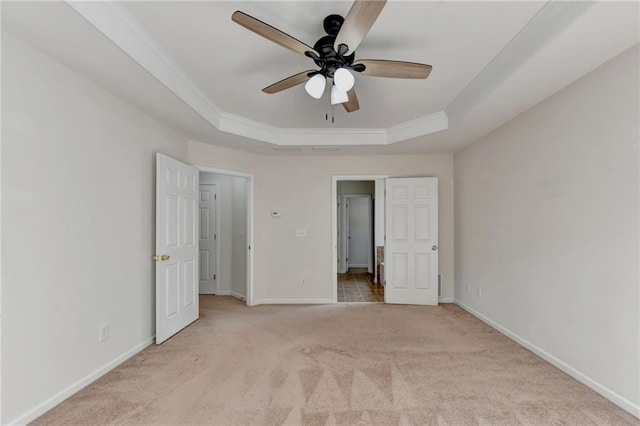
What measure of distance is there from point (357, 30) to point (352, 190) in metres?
5.79

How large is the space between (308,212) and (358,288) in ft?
6.42

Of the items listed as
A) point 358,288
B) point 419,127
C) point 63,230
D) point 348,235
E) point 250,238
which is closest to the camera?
point 63,230

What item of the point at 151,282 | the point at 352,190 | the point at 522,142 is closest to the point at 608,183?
the point at 522,142

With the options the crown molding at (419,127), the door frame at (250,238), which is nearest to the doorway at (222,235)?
the door frame at (250,238)

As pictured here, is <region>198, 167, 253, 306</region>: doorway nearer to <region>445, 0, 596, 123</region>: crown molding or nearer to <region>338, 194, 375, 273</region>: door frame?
<region>338, 194, 375, 273</region>: door frame

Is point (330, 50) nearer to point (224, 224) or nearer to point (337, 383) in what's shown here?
point (337, 383)

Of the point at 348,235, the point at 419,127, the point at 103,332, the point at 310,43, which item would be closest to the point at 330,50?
the point at 310,43

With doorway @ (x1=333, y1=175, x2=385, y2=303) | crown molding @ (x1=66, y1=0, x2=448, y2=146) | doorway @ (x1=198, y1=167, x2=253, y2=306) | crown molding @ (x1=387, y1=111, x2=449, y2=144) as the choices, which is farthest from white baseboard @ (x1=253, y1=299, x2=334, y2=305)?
crown molding @ (x1=387, y1=111, x2=449, y2=144)

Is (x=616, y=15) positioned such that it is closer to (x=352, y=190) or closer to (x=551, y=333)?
(x=551, y=333)

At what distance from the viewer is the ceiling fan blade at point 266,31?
1502mm

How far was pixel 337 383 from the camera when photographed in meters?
2.31

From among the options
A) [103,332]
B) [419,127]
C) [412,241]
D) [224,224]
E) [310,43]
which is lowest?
[103,332]

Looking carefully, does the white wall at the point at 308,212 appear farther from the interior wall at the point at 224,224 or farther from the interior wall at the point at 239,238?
the interior wall at the point at 224,224

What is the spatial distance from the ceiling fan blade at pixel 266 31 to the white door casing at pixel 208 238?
376 centimetres
